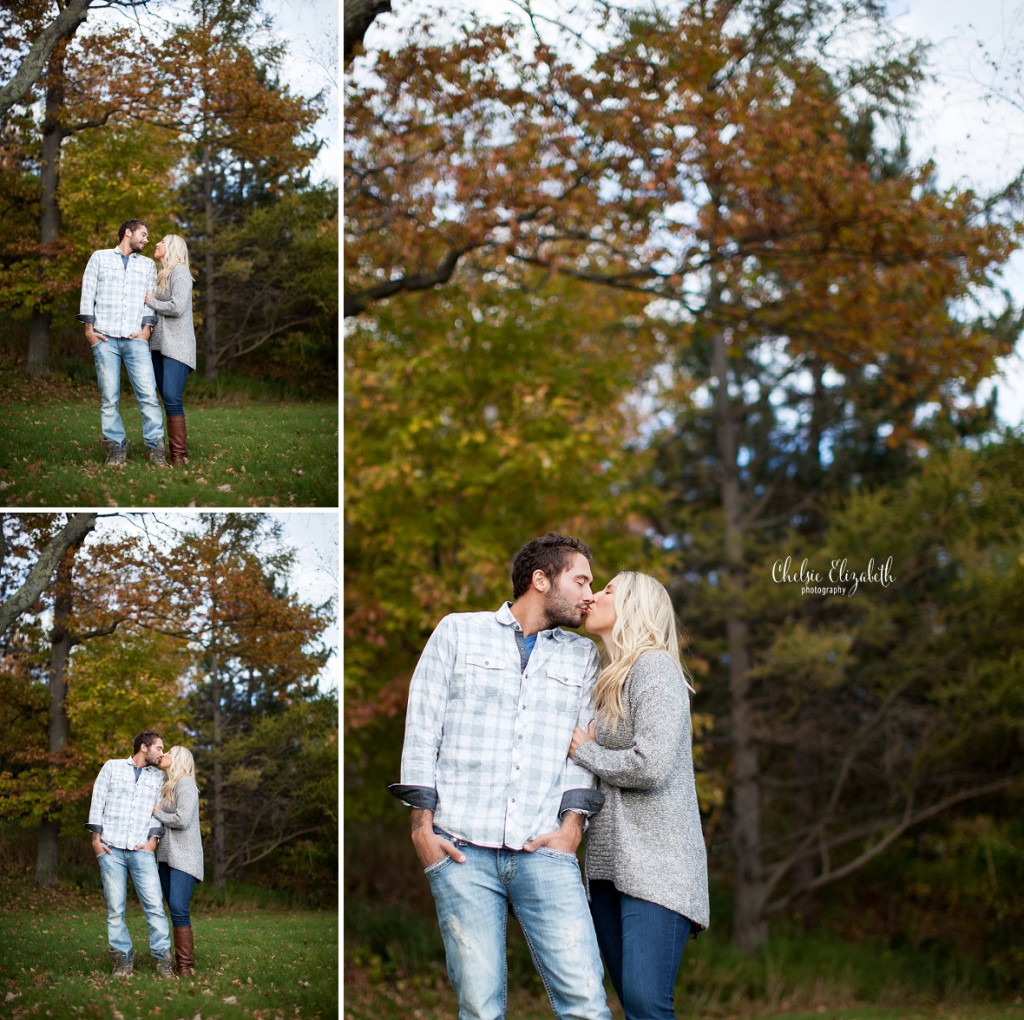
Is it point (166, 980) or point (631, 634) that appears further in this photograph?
point (166, 980)

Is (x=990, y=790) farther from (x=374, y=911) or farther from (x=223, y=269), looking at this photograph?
(x=223, y=269)

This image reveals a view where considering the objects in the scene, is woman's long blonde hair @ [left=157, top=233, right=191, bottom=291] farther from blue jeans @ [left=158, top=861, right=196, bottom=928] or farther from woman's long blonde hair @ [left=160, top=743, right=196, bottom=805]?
blue jeans @ [left=158, top=861, right=196, bottom=928]

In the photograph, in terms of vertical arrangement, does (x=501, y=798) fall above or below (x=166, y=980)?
above

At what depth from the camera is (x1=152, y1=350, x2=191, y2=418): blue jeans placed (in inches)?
161

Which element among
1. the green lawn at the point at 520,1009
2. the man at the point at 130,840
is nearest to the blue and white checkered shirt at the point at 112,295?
the man at the point at 130,840

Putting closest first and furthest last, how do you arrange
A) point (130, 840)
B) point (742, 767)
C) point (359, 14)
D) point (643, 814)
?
point (643, 814)
point (130, 840)
point (359, 14)
point (742, 767)

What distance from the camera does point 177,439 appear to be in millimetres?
4082

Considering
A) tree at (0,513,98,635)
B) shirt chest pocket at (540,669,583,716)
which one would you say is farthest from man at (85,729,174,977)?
shirt chest pocket at (540,669,583,716)

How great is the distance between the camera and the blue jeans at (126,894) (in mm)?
3828

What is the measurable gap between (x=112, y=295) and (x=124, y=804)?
1.77 meters

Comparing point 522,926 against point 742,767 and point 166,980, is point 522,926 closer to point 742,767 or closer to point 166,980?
point 166,980

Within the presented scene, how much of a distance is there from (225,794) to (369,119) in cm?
429

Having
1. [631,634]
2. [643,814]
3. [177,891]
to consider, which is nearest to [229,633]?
[177,891]

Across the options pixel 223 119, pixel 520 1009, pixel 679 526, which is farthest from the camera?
pixel 679 526
